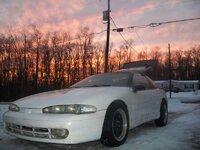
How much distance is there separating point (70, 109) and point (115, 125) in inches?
40.0

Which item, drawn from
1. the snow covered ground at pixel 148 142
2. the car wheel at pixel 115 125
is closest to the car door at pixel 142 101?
the snow covered ground at pixel 148 142

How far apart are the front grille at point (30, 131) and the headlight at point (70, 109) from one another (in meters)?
0.31

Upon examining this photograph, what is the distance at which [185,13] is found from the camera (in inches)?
731

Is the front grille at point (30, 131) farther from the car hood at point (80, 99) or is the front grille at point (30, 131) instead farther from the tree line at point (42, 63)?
the tree line at point (42, 63)

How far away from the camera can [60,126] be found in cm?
432

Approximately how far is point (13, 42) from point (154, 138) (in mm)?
59914

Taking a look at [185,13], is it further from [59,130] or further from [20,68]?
[20,68]

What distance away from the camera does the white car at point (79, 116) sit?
439cm

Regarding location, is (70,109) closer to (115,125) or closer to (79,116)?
(79,116)

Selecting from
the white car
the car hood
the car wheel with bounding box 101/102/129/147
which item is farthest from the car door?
the car hood

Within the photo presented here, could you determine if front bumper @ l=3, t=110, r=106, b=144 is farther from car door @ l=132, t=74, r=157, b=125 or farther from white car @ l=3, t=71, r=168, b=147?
car door @ l=132, t=74, r=157, b=125

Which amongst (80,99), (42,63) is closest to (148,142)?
(80,99)

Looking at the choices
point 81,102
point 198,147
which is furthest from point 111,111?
point 198,147

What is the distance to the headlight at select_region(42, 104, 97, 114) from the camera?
14.7 feet
